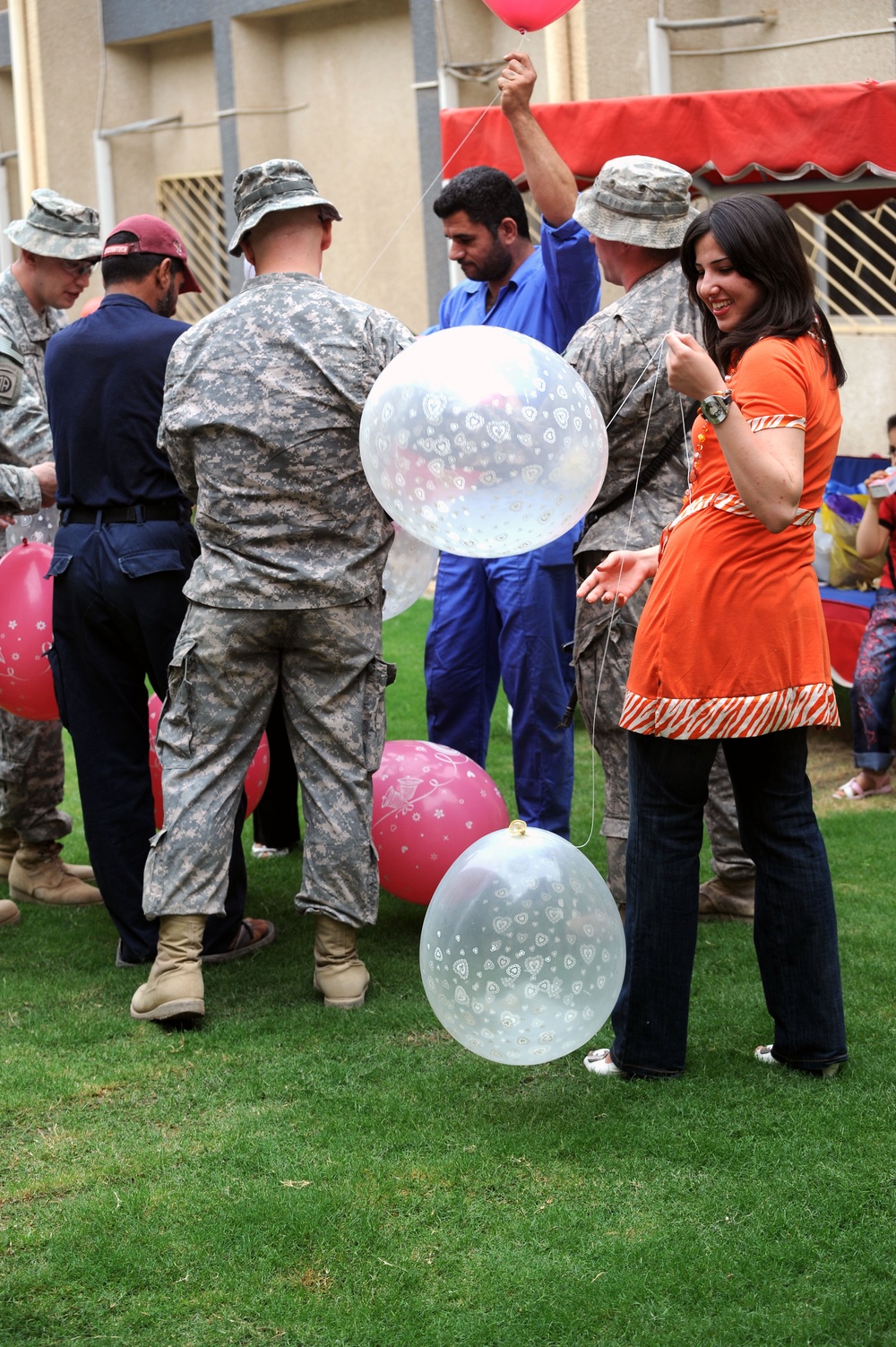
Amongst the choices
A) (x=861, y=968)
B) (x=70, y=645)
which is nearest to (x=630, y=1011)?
(x=861, y=968)

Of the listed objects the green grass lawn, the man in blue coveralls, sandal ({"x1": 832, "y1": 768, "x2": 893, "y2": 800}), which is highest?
the man in blue coveralls

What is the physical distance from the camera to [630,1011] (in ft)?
9.59

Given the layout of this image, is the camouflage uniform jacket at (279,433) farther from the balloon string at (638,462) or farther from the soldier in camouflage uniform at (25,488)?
the soldier in camouflage uniform at (25,488)

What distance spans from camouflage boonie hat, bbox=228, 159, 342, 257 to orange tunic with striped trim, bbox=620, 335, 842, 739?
1225mm

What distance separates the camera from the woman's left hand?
8.04 feet

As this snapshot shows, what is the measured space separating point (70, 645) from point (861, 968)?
7.15 ft

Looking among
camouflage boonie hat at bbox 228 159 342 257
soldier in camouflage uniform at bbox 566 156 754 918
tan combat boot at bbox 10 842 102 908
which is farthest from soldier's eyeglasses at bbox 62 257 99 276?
tan combat boot at bbox 10 842 102 908

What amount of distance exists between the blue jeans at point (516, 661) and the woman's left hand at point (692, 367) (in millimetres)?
1725

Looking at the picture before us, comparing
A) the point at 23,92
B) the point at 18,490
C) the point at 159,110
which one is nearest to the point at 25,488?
the point at 18,490

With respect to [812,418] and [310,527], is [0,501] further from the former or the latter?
[812,418]

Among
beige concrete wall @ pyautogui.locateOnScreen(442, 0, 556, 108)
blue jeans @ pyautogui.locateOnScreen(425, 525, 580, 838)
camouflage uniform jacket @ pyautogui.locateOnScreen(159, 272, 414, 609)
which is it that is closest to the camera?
camouflage uniform jacket @ pyautogui.locateOnScreen(159, 272, 414, 609)

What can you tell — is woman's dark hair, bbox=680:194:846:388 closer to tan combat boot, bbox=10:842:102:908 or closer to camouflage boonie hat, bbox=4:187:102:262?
camouflage boonie hat, bbox=4:187:102:262

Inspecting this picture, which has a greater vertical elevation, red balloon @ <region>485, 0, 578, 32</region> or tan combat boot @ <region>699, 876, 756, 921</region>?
red balloon @ <region>485, 0, 578, 32</region>

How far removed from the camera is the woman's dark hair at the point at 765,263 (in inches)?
102
